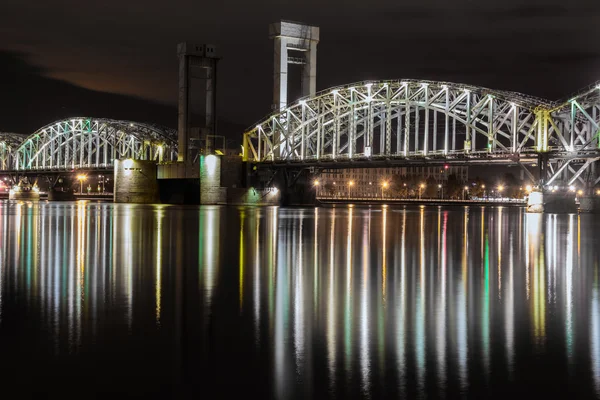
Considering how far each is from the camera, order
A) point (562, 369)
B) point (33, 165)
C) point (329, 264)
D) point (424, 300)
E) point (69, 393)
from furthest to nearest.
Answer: point (33, 165), point (329, 264), point (424, 300), point (562, 369), point (69, 393)

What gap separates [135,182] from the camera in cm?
11406

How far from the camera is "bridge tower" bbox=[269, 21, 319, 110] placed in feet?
387

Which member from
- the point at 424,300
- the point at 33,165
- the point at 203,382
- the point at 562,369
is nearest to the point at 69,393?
the point at 203,382

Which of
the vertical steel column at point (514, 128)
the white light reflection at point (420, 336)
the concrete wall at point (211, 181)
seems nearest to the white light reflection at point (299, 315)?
the white light reflection at point (420, 336)

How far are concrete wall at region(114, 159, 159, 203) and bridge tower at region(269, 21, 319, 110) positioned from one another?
2037 cm

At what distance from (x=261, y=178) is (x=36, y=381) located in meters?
104

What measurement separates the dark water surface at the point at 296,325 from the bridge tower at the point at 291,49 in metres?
95.7

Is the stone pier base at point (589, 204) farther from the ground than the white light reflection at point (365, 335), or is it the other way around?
the stone pier base at point (589, 204)

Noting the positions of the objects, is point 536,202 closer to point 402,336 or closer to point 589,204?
point 589,204

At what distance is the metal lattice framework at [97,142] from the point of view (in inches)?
5369

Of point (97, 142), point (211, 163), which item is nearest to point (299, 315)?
point (211, 163)

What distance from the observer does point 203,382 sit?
374 inches

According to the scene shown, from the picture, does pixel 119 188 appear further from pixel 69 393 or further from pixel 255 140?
pixel 69 393

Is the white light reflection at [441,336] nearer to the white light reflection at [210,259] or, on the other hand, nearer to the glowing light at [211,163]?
the white light reflection at [210,259]
